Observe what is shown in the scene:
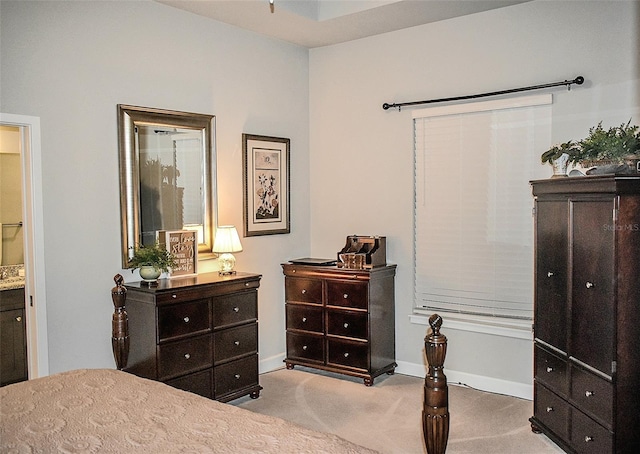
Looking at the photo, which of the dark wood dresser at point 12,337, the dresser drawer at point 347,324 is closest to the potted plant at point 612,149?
the dresser drawer at point 347,324

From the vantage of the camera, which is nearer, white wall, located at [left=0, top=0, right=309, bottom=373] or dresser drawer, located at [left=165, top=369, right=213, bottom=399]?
white wall, located at [left=0, top=0, right=309, bottom=373]

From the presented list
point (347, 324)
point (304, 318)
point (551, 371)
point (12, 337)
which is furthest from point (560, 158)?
point (12, 337)

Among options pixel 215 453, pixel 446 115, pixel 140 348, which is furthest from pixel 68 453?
pixel 446 115

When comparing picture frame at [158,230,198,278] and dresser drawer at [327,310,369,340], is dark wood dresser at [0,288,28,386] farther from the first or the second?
dresser drawer at [327,310,369,340]

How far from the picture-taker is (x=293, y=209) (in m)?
5.37

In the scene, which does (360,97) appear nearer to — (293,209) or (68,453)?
(293,209)

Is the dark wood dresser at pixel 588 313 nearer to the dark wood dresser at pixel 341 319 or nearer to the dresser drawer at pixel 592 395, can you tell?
the dresser drawer at pixel 592 395

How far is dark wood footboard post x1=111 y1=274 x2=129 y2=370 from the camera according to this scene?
3.67 meters

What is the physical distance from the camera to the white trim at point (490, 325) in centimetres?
427

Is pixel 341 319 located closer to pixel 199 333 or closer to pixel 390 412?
pixel 390 412

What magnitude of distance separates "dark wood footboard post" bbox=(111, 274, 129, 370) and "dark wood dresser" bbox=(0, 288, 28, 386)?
1.10m

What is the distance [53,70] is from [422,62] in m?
2.84

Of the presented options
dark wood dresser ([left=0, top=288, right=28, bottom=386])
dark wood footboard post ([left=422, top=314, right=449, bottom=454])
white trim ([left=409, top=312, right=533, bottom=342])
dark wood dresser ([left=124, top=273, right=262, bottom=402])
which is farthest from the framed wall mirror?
dark wood footboard post ([left=422, top=314, right=449, bottom=454])

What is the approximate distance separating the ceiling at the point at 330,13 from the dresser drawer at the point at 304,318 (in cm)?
239
